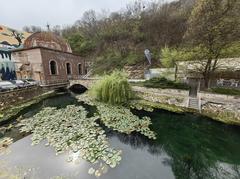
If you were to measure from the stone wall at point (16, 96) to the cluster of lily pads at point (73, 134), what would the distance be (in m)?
3.68

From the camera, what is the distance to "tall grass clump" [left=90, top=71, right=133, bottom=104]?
11.3m

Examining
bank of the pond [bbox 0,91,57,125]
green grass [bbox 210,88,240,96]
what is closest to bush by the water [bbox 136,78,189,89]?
green grass [bbox 210,88,240,96]

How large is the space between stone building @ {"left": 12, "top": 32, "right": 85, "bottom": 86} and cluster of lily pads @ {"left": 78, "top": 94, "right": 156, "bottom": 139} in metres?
10.1

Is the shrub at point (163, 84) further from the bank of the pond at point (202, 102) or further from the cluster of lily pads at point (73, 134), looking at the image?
the cluster of lily pads at point (73, 134)

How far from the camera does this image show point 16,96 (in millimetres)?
12539

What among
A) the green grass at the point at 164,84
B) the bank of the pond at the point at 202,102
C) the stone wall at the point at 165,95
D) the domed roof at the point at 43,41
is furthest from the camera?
the domed roof at the point at 43,41

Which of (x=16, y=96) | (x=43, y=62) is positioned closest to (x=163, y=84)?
(x=16, y=96)

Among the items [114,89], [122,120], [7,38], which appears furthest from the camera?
[7,38]

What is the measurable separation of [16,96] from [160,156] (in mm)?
12818

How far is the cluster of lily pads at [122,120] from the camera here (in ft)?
25.8

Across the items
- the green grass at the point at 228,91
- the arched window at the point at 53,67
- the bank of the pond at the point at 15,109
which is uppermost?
the arched window at the point at 53,67

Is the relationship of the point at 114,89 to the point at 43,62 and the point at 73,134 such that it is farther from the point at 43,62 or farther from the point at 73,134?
the point at 43,62

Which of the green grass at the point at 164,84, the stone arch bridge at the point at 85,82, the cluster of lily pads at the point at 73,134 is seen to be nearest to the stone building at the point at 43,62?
the stone arch bridge at the point at 85,82

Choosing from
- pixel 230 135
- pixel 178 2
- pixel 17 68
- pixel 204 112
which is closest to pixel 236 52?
pixel 204 112
